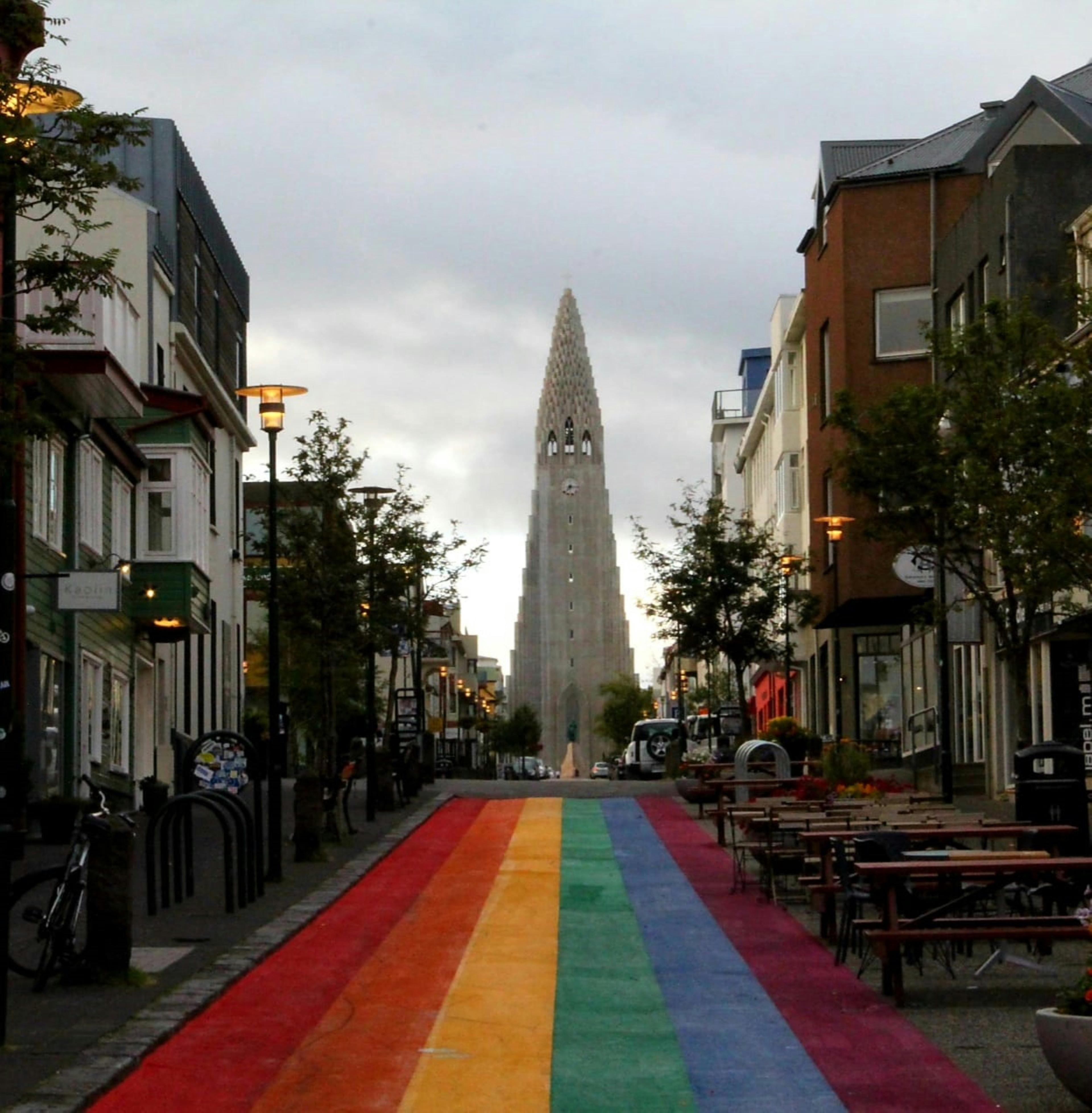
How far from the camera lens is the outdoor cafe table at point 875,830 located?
1636cm

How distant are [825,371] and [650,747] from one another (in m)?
23.7

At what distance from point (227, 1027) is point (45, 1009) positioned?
1.15m

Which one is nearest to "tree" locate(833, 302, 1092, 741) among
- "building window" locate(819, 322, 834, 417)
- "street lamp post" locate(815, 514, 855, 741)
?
"street lamp post" locate(815, 514, 855, 741)

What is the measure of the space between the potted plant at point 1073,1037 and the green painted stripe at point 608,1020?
1879mm

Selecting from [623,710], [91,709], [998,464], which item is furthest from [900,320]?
[623,710]

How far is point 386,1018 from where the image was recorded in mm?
13406

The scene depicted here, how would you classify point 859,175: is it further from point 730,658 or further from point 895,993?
point 895,993

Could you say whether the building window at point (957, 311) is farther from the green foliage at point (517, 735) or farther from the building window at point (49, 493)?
the green foliage at point (517, 735)

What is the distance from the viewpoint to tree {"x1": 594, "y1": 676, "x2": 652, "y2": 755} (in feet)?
→ 517

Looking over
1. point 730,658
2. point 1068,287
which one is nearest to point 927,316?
point 730,658

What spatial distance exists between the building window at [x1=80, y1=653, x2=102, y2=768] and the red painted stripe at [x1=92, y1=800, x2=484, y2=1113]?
11357 millimetres

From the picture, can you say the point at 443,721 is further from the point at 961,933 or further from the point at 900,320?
the point at 961,933

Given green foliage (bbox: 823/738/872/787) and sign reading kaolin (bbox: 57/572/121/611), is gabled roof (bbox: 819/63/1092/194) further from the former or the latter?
sign reading kaolin (bbox: 57/572/121/611)

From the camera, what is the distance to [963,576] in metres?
24.6
